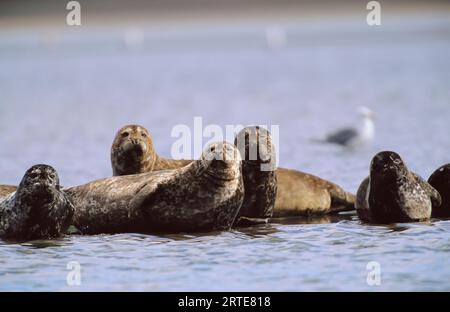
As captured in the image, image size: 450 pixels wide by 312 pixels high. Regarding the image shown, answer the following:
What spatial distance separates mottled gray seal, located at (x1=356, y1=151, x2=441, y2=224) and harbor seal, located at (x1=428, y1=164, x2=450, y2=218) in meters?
0.38

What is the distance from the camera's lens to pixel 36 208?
34.8ft

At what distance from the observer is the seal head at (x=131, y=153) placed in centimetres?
1200

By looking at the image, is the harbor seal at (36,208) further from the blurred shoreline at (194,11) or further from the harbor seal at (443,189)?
the blurred shoreline at (194,11)

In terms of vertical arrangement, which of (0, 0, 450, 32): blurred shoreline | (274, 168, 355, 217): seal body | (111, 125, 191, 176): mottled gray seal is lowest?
(274, 168, 355, 217): seal body

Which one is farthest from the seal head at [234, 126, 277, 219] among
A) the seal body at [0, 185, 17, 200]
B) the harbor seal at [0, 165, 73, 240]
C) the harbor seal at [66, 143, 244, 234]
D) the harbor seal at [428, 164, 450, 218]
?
the seal body at [0, 185, 17, 200]

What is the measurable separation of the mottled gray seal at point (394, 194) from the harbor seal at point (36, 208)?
2.78 metres

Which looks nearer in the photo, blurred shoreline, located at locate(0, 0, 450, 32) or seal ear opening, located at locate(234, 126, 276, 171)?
seal ear opening, located at locate(234, 126, 276, 171)

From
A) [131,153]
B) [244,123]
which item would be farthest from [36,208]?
[244,123]

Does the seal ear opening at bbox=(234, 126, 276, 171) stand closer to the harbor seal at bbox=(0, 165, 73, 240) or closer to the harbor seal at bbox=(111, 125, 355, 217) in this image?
the harbor seal at bbox=(111, 125, 355, 217)

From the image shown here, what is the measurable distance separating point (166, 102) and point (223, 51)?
35.8m

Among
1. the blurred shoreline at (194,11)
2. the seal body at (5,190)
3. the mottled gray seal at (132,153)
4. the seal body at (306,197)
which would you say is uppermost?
the blurred shoreline at (194,11)

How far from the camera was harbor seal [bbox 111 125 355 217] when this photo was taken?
39.9ft

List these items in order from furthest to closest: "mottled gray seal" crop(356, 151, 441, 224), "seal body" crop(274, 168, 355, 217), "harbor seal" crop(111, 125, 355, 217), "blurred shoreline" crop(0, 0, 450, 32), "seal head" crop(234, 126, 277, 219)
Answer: "blurred shoreline" crop(0, 0, 450, 32)
"seal body" crop(274, 168, 355, 217)
"harbor seal" crop(111, 125, 355, 217)
"seal head" crop(234, 126, 277, 219)
"mottled gray seal" crop(356, 151, 441, 224)

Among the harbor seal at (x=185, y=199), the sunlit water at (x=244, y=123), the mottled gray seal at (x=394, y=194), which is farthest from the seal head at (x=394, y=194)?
the harbor seal at (x=185, y=199)
